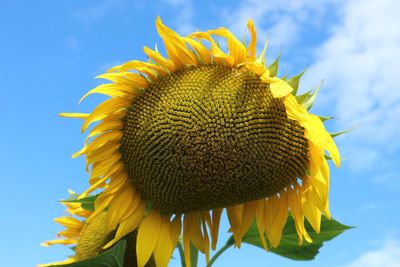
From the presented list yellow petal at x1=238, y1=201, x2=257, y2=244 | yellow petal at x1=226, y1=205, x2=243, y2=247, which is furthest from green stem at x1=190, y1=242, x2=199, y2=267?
yellow petal at x1=238, y1=201, x2=257, y2=244

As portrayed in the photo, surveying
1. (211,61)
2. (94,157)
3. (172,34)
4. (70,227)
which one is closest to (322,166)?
(211,61)

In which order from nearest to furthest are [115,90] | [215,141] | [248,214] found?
[215,141] < [115,90] < [248,214]

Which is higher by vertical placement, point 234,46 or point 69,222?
point 234,46

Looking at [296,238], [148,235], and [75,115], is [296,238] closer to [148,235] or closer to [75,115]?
[148,235]

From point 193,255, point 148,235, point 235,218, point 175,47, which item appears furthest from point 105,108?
point 193,255

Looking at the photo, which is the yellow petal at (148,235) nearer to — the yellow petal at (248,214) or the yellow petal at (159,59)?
the yellow petal at (248,214)

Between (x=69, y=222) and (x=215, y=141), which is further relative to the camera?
(x=69, y=222)

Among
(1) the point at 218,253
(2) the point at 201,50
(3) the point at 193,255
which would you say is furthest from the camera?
(1) the point at 218,253

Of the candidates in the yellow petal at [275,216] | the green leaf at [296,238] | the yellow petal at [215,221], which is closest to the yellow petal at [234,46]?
the yellow petal at [275,216]

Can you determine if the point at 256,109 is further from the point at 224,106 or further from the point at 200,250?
the point at 200,250
